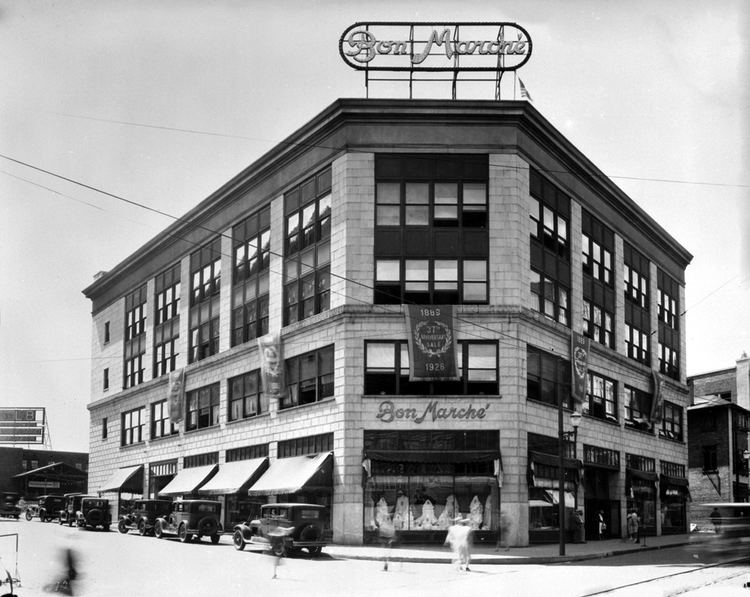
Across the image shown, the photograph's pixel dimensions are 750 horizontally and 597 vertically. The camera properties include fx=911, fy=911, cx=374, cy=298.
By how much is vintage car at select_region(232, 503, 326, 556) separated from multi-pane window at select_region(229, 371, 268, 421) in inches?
537

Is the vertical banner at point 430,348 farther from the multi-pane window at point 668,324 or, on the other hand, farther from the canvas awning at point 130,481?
the canvas awning at point 130,481

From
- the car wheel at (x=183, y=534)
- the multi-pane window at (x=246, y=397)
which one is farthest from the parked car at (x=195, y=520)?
the multi-pane window at (x=246, y=397)

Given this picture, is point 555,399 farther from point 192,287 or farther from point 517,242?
point 192,287

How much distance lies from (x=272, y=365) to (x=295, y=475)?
6419 millimetres

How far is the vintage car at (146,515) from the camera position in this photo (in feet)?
137

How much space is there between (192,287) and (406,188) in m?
19.4

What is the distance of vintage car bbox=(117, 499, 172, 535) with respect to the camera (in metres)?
41.8

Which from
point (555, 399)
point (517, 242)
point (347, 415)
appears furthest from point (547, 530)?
point (517, 242)

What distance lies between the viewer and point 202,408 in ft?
168

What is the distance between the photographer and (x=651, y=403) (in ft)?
171

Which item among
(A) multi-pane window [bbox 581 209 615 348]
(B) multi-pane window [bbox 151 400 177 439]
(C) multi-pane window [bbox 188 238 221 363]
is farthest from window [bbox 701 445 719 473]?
(B) multi-pane window [bbox 151 400 177 439]

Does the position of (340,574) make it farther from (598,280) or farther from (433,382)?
(598,280)

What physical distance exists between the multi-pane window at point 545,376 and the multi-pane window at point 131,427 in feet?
97.3

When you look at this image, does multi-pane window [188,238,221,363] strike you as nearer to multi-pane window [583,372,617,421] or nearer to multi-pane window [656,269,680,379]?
multi-pane window [583,372,617,421]
